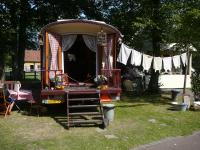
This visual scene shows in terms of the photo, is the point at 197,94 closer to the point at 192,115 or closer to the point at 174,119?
the point at 192,115

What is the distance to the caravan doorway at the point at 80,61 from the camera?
10.2 m

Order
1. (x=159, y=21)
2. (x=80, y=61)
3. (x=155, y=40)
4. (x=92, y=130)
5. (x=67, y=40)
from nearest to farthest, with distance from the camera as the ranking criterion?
(x=92, y=130)
(x=67, y=40)
(x=159, y=21)
(x=80, y=61)
(x=155, y=40)

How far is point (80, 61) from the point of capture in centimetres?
1051

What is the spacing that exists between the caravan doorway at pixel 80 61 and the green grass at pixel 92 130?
2778mm

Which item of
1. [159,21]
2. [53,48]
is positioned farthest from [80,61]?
[159,21]

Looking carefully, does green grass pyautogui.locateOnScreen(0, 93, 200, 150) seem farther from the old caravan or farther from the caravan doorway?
the caravan doorway

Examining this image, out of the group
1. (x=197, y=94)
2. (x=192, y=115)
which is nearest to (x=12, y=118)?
(x=192, y=115)

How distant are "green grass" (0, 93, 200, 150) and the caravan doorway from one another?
2778mm

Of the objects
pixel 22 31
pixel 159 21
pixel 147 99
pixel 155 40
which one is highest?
pixel 22 31

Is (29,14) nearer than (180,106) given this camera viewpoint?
No

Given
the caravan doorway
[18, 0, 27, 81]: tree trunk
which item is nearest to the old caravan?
the caravan doorway

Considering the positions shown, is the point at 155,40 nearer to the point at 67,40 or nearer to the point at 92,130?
the point at 67,40

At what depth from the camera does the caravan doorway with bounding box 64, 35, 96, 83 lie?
1021 centimetres

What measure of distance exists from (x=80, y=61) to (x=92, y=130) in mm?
5503
